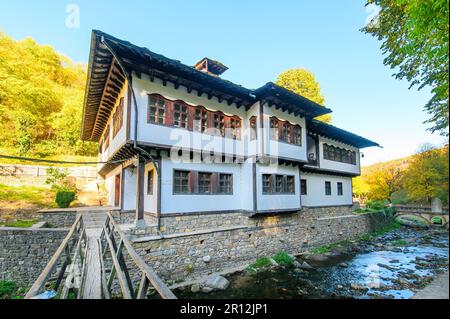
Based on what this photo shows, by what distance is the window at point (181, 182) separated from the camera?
30.5ft

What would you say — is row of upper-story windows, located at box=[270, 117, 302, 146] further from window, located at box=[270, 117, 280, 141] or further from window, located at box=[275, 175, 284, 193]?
window, located at box=[275, 175, 284, 193]

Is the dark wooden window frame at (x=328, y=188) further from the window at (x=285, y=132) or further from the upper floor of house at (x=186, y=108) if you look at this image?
the window at (x=285, y=132)

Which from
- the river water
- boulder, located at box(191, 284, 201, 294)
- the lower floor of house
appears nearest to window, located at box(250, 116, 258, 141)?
the lower floor of house

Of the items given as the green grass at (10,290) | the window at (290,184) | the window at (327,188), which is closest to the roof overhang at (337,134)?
the window at (327,188)

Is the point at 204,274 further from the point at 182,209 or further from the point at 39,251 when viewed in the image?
the point at 39,251

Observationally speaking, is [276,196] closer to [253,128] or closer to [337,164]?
[253,128]

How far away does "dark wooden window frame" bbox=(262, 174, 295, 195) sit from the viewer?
11323mm

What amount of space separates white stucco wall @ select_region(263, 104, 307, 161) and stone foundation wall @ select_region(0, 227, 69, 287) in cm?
983

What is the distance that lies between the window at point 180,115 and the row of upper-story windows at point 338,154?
11691 millimetres

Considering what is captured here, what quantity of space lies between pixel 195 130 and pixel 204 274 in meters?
6.27

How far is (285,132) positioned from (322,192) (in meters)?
7.23

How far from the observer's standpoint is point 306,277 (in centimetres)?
968

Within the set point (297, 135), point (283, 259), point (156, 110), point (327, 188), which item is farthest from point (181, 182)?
point (327, 188)
